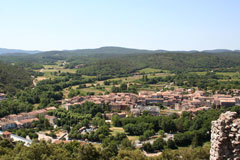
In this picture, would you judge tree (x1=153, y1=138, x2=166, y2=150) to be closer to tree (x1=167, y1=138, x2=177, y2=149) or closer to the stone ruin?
tree (x1=167, y1=138, x2=177, y2=149)

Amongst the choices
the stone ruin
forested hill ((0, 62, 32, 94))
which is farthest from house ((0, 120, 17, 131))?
the stone ruin

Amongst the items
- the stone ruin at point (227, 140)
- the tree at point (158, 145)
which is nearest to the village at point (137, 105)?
the tree at point (158, 145)

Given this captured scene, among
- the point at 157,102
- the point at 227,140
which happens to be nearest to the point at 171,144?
the point at 227,140

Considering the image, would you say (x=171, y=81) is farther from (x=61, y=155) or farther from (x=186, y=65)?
(x=61, y=155)

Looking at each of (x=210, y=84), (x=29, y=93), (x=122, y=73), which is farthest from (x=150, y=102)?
(x=122, y=73)

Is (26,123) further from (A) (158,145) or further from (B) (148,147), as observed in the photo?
(A) (158,145)

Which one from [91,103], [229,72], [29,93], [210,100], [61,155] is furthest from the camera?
[229,72]
